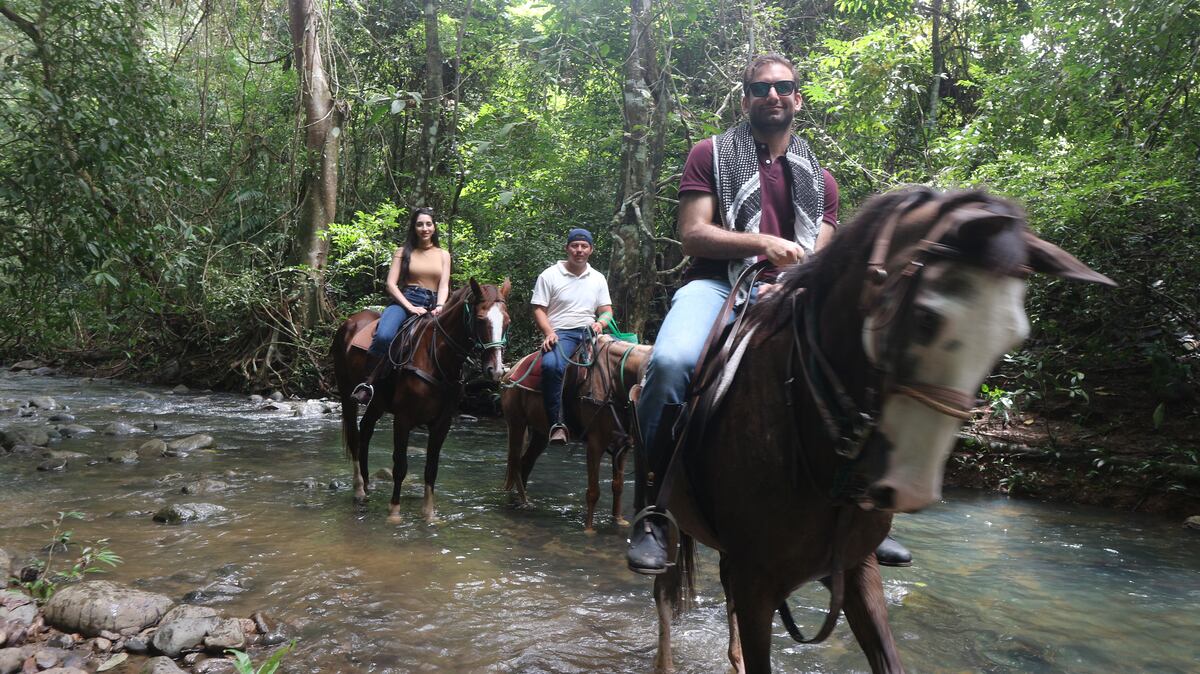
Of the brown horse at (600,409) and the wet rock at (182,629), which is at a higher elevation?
the brown horse at (600,409)

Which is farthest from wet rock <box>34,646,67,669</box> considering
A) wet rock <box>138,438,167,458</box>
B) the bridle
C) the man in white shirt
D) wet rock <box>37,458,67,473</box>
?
wet rock <box>138,438,167,458</box>

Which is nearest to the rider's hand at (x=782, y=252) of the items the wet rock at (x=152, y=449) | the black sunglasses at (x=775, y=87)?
the black sunglasses at (x=775, y=87)

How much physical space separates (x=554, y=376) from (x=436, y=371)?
1199mm

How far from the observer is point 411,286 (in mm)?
7988

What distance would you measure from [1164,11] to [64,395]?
733 inches

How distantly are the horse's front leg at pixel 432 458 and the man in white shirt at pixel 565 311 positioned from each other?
108cm

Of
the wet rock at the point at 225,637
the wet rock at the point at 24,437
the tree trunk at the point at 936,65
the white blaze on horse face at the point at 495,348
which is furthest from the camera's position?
the tree trunk at the point at 936,65

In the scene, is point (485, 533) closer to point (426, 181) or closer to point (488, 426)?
point (488, 426)

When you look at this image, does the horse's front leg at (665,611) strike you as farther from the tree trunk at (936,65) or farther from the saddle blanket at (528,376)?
the tree trunk at (936,65)

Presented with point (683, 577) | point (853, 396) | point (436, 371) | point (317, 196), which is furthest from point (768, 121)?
point (317, 196)

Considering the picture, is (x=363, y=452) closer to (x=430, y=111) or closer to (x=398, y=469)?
(x=398, y=469)

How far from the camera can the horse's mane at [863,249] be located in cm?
160

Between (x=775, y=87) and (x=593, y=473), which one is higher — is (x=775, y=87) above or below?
above

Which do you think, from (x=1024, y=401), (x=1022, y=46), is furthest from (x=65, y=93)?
(x=1022, y=46)
